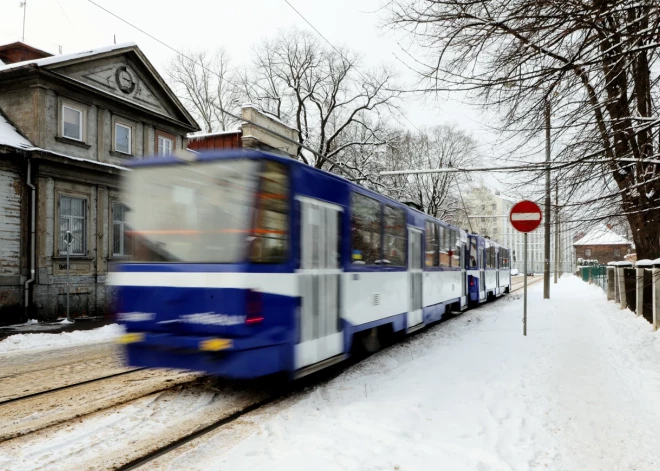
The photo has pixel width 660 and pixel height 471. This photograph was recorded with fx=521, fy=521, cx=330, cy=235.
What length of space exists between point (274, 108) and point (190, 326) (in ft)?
99.9

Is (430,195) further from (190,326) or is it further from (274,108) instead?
(190,326)

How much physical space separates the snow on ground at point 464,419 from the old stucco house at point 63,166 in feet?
41.7

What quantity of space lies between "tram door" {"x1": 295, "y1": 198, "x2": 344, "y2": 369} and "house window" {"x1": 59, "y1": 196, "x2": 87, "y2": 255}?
13.3 metres

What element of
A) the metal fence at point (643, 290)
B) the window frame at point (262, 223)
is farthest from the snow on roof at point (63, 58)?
the metal fence at point (643, 290)

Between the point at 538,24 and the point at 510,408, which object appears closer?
the point at 510,408

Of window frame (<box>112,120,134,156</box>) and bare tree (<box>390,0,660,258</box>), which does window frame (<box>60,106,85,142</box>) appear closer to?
window frame (<box>112,120,134,156</box>)

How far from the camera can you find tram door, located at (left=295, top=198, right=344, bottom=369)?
6488mm

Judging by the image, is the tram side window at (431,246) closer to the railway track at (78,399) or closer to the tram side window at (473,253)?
the tram side window at (473,253)

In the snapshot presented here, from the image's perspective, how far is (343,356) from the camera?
24.8 ft

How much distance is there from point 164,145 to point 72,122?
468cm

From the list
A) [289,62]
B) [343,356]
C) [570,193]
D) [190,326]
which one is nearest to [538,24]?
[570,193]

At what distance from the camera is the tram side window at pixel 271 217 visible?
5.90 m

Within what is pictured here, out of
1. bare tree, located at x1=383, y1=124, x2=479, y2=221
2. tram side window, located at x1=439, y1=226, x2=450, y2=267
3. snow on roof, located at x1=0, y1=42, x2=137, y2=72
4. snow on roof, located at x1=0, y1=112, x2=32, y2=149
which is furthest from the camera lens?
bare tree, located at x1=383, y1=124, x2=479, y2=221

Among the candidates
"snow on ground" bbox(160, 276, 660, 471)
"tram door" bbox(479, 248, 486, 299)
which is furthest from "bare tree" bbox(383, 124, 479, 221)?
"snow on ground" bbox(160, 276, 660, 471)
